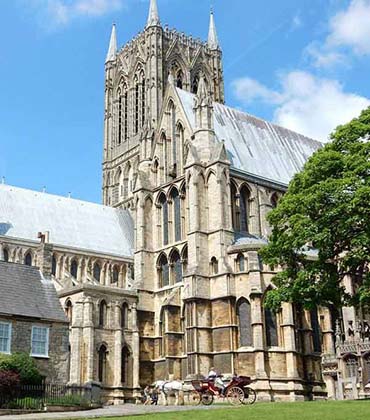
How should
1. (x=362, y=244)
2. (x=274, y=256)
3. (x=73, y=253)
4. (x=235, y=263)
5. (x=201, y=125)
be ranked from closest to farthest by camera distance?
(x=362, y=244) < (x=274, y=256) < (x=235, y=263) < (x=201, y=125) < (x=73, y=253)

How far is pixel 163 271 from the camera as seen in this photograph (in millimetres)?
50844

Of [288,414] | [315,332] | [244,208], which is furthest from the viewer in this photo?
[244,208]

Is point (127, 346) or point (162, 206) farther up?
point (162, 206)

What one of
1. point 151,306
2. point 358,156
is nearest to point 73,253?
point 151,306

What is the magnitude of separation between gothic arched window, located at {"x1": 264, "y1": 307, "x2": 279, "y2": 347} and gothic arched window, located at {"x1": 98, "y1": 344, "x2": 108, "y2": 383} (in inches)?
453

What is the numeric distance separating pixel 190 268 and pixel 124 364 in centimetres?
846

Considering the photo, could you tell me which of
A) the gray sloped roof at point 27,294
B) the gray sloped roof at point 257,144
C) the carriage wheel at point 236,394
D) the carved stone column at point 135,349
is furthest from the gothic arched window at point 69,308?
the carriage wheel at point 236,394

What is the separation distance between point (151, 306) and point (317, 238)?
24.0 metres

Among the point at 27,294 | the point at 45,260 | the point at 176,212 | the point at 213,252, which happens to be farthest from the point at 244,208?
the point at 27,294

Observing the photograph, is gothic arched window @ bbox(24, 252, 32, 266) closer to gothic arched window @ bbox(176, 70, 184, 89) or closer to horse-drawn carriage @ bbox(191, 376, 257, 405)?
horse-drawn carriage @ bbox(191, 376, 257, 405)

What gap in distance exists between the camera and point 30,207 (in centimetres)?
6056

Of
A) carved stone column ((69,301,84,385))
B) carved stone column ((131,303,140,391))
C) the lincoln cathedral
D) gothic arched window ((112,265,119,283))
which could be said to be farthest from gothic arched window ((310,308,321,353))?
gothic arched window ((112,265,119,283))

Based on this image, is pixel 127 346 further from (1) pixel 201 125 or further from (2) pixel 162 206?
(1) pixel 201 125

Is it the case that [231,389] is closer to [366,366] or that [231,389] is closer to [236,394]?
[236,394]
